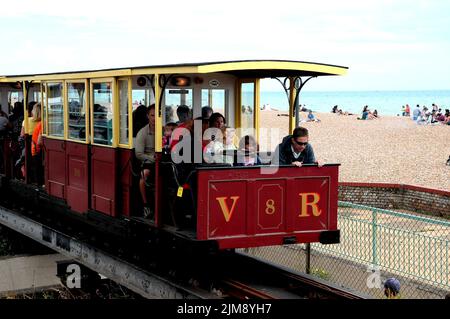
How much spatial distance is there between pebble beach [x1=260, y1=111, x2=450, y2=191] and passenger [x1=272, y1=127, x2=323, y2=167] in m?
14.4

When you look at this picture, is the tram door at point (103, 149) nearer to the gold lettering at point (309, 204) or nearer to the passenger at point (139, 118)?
the passenger at point (139, 118)

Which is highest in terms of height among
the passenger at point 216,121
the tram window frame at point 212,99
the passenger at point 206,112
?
the tram window frame at point 212,99

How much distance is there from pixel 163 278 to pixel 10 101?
807cm

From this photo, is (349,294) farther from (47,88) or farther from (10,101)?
(10,101)

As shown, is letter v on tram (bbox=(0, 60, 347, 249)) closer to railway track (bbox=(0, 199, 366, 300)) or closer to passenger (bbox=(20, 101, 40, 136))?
railway track (bbox=(0, 199, 366, 300))

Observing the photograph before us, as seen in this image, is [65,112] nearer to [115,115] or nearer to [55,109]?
[55,109]

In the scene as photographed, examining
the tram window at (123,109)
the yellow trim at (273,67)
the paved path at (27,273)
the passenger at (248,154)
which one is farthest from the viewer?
the paved path at (27,273)

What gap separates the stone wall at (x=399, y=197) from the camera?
67.1ft

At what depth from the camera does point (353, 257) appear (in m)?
11.6

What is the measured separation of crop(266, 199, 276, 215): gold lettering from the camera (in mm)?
8828

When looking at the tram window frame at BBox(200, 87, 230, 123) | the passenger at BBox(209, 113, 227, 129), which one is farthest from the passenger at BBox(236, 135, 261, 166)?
the tram window frame at BBox(200, 87, 230, 123)

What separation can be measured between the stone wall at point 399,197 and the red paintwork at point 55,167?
1201 centimetres

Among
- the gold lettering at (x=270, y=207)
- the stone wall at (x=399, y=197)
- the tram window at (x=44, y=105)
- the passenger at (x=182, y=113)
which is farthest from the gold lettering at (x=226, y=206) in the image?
the stone wall at (x=399, y=197)
